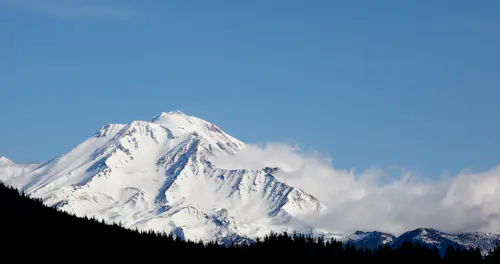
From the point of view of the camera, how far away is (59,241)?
602ft

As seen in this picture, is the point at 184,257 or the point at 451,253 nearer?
the point at 451,253

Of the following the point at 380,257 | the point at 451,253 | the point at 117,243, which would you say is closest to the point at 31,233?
the point at 117,243

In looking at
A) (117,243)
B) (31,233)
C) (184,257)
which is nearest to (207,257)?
(184,257)

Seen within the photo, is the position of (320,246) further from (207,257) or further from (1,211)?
(1,211)

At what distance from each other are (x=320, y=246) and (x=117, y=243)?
39160mm

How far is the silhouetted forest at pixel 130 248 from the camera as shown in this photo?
173750mm

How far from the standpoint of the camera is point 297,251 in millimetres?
180000

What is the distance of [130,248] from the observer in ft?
625

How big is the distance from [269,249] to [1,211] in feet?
172

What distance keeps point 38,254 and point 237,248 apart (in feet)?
134

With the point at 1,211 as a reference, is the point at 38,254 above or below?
below

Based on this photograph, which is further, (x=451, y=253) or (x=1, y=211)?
(x=1, y=211)

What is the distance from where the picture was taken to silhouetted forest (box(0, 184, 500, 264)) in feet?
570

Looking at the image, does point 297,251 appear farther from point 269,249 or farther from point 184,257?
point 184,257
